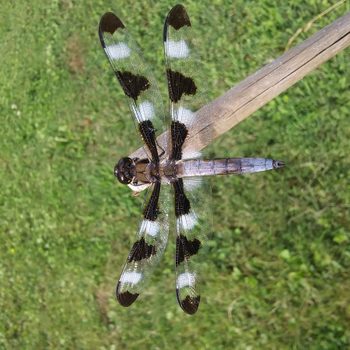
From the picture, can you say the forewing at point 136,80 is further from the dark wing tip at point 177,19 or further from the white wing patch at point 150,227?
the white wing patch at point 150,227

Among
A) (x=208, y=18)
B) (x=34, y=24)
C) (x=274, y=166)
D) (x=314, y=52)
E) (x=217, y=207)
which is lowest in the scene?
(x=274, y=166)

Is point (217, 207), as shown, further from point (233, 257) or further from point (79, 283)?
point (79, 283)

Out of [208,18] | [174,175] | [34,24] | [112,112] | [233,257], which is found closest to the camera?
[174,175]

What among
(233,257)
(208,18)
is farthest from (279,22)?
(233,257)

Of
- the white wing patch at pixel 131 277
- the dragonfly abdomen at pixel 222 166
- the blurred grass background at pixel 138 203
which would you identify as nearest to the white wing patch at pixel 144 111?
the dragonfly abdomen at pixel 222 166

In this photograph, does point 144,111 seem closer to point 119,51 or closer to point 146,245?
point 119,51

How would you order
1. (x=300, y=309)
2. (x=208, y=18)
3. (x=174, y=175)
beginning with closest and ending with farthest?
1. (x=174, y=175)
2. (x=300, y=309)
3. (x=208, y=18)

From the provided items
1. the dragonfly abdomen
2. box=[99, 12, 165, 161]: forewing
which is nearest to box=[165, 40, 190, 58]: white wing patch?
box=[99, 12, 165, 161]: forewing
